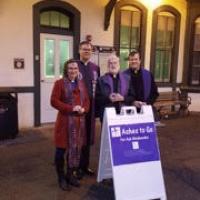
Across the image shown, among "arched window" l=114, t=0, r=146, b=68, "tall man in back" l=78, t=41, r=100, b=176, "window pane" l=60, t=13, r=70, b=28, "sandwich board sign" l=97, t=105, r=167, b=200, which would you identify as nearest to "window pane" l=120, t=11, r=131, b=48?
"arched window" l=114, t=0, r=146, b=68

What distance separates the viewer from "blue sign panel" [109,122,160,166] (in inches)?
140

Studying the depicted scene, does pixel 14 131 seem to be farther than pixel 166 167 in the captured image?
Yes

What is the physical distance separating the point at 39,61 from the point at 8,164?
283cm

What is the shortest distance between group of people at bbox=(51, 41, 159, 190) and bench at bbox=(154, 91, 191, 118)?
4.33m

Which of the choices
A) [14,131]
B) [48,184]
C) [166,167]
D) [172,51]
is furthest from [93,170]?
[172,51]

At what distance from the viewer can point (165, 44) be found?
363 inches

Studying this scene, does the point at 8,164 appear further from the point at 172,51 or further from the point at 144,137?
the point at 172,51

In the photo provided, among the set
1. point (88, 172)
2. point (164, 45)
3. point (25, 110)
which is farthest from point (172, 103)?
point (88, 172)

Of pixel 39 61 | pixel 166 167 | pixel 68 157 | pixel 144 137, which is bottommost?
pixel 166 167

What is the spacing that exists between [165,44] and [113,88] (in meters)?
5.66

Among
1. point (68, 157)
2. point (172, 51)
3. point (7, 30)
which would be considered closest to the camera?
point (68, 157)

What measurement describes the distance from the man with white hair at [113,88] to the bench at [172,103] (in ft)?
15.0

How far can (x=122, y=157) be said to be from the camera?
11.7 ft

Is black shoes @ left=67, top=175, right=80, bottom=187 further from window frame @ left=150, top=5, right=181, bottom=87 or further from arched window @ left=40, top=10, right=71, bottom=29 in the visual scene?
→ window frame @ left=150, top=5, right=181, bottom=87
